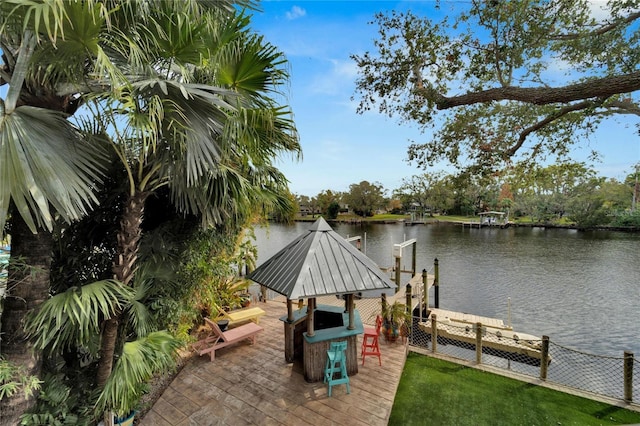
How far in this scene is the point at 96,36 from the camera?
2.09m

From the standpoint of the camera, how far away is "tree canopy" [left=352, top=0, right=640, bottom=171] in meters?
4.42

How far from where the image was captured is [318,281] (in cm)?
415

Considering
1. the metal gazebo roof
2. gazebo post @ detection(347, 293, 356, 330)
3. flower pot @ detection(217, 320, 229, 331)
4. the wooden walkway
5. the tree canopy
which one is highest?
the tree canopy

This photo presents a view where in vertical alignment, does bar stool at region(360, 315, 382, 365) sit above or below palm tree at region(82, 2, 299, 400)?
below

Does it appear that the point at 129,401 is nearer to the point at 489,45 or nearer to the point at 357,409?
the point at 357,409

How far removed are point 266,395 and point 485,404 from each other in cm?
351

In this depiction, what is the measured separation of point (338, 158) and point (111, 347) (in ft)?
46.0

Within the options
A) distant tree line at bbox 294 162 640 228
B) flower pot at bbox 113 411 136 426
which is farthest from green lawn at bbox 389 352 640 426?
distant tree line at bbox 294 162 640 228

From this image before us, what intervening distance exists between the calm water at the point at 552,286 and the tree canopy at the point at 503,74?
478 cm

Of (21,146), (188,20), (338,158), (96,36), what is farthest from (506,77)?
(338,158)

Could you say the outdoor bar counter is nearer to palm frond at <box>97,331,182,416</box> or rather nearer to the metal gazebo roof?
the metal gazebo roof

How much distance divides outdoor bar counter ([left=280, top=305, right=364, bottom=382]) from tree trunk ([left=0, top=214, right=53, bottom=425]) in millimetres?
3211

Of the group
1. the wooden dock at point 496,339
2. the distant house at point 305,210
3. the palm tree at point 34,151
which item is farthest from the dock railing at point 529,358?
the distant house at point 305,210

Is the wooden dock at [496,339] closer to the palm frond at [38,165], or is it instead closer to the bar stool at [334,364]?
the bar stool at [334,364]
